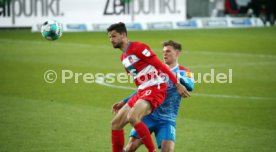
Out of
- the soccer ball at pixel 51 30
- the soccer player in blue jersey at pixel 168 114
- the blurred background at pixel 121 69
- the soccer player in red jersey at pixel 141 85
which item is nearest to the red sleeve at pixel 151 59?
the soccer player in red jersey at pixel 141 85

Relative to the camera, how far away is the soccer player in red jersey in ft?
27.4

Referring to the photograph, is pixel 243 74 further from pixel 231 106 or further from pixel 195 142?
pixel 195 142

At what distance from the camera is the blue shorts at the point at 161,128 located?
8711 millimetres

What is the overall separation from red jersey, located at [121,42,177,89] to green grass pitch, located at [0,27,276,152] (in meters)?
1.79

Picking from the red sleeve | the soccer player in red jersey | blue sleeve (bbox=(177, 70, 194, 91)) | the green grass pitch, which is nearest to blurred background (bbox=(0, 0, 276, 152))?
the green grass pitch

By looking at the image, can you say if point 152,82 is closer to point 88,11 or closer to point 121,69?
point 121,69

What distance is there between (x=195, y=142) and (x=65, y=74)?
903cm

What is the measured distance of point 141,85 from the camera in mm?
8703

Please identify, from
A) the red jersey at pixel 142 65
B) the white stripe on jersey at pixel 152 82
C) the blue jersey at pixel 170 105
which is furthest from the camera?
the blue jersey at pixel 170 105

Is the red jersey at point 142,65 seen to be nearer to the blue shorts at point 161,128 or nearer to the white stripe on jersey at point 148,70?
the white stripe on jersey at point 148,70

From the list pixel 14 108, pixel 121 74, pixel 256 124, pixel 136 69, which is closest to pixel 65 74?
pixel 121 74

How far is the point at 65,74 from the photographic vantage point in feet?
62.6

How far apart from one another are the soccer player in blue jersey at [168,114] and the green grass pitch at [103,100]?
4.48 ft

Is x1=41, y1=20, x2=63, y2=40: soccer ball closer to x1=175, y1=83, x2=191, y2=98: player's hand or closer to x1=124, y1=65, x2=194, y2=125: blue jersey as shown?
x1=124, y1=65, x2=194, y2=125: blue jersey
